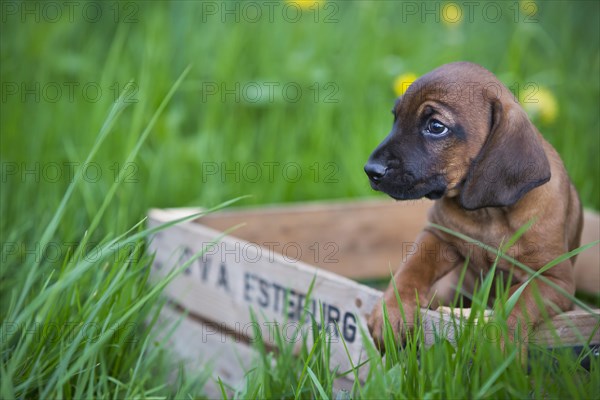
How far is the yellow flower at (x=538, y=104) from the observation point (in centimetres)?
374

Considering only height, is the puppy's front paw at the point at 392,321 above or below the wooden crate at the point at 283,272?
above

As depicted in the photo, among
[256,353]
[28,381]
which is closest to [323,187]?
[256,353]

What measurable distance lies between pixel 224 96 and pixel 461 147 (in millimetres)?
2464

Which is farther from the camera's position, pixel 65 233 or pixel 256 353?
pixel 65 233

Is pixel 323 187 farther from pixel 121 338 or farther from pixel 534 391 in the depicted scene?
pixel 534 391

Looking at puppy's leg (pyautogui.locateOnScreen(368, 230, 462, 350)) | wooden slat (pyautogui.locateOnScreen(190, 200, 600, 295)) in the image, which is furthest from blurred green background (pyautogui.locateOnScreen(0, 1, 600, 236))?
puppy's leg (pyautogui.locateOnScreen(368, 230, 462, 350))

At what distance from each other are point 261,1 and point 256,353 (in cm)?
318

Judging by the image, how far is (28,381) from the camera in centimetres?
185

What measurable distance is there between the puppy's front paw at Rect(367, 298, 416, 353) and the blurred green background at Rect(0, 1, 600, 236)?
4.84 ft

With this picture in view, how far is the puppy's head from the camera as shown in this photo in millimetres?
2074

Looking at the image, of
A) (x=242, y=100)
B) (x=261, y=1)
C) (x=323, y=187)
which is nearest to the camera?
(x=323, y=187)

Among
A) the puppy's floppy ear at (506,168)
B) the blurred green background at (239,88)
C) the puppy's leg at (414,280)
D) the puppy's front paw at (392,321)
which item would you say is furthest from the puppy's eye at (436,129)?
the blurred green background at (239,88)

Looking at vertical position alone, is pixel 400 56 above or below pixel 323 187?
above

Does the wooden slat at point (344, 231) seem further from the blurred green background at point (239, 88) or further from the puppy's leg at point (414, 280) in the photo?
the puppy's leg at point (414, 280)
